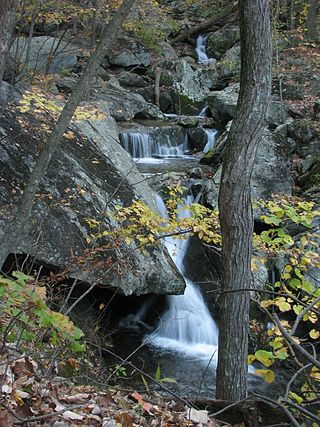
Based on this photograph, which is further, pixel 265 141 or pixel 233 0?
pixel 233 0

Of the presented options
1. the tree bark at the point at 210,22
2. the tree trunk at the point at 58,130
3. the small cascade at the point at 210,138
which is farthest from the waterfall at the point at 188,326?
the tree bark at the point at 210,22

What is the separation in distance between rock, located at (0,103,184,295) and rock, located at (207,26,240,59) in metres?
15.3

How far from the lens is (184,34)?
2134 cm

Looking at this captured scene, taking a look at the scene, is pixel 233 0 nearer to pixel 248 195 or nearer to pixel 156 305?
pixel 156 305

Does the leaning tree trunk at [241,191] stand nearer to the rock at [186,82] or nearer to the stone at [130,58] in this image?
the rock at [186,82]

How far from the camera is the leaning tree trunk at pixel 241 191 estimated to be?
11.3ft

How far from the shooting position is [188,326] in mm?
7992

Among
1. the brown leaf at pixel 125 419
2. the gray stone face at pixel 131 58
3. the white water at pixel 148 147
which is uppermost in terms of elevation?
the gray stone face at pixel 131 58

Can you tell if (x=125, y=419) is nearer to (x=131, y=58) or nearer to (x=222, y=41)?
(x=131, y=58)

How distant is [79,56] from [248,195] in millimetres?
14631

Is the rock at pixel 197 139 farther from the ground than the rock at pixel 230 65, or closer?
closer

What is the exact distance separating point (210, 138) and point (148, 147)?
7.33 feet

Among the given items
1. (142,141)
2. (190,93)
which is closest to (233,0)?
(190,93)

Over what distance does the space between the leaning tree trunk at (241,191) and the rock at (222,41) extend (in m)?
18.1
